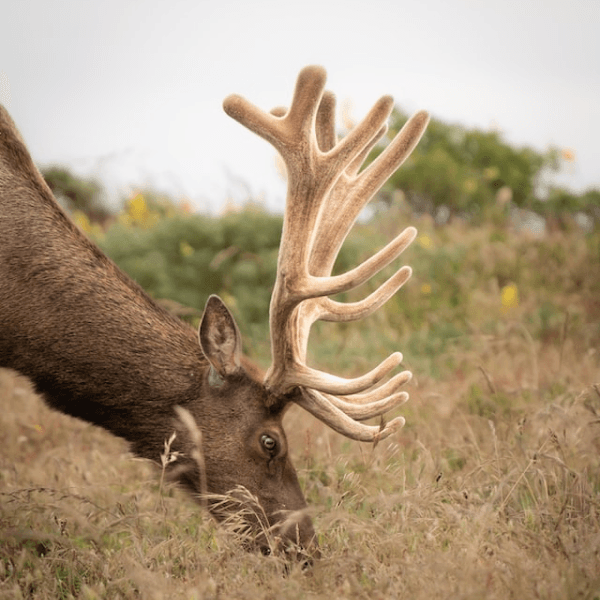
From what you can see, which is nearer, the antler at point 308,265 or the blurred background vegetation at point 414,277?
the antler at point 308,265

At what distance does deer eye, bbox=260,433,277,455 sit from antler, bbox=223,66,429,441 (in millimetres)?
185

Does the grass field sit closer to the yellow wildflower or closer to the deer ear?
the deer ear

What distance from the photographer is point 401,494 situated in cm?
291

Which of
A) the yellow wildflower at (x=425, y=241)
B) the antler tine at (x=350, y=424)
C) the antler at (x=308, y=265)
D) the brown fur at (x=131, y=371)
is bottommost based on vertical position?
the brown fur at (x=131, y=371)

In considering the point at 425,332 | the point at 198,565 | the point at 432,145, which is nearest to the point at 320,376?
the point at 198,565

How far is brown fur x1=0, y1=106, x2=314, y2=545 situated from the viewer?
329 cm

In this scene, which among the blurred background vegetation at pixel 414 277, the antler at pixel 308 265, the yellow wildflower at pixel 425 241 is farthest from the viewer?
the yellow wildflower at pixel 425 241

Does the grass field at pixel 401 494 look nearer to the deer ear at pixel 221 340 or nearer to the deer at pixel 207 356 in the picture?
the deer at pixel 207 356

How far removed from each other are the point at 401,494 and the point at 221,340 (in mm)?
963

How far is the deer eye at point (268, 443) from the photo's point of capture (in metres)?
3.30

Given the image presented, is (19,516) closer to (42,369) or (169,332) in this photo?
(42,369)

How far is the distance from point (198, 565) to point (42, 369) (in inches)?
43.0

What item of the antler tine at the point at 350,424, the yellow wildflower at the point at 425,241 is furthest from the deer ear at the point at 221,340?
the yellow wildflower at the point at 425,241

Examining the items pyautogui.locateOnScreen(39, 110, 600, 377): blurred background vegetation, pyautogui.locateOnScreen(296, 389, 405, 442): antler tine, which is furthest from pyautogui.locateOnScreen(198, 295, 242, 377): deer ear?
pyautogui.locateOnScreen(39, 110, 600, 377): blurred background vegetation
